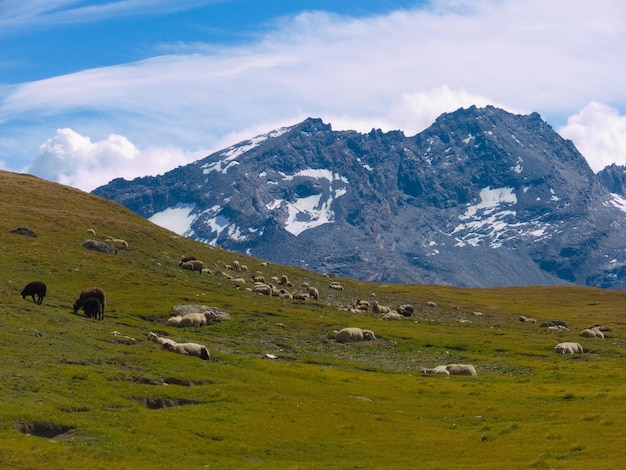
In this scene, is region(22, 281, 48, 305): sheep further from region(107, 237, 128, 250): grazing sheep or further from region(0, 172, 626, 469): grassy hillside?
region(107, 237, 128, 250): grazing sheep

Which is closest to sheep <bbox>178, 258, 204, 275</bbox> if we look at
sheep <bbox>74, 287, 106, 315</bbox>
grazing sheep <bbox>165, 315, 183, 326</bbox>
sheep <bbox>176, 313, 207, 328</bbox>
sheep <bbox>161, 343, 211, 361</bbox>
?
sheep <bbox>176, 313, 207, 328</bbox>

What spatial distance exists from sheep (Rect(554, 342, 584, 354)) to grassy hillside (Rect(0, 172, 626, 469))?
1.89m

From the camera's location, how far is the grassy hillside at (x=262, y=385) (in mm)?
38750

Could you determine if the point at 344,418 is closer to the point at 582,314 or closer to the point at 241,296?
the point at 241,296

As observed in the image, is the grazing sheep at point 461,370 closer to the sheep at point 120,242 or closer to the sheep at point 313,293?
the sheep at point 313,293

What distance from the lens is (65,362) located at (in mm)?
52094

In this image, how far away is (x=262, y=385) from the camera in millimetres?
56906


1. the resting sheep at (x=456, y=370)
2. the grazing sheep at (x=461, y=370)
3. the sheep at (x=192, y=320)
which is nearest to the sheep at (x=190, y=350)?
the sheep at (x=192, y=320)

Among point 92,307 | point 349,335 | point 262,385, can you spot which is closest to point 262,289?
point 349,335

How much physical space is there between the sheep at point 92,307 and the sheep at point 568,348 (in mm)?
47922

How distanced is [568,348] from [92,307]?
49896 millimetres

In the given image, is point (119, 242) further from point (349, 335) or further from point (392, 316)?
point (349, 335)

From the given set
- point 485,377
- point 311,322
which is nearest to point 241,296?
point 311,322

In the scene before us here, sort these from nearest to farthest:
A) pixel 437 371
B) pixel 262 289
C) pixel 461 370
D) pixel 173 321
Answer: pixel 437 371 < pixel 461 370 < pixel 173 321 < pixel 262 289
